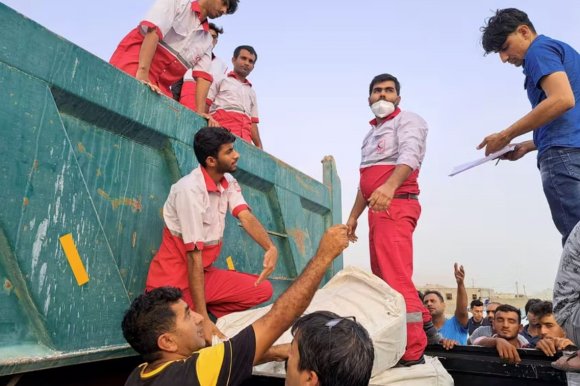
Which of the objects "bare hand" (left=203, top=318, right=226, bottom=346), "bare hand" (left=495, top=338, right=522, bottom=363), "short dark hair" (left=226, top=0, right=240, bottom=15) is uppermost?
"short dark hair" (left=226, top=0, right=240, bottom=15)

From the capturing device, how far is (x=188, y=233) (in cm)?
196

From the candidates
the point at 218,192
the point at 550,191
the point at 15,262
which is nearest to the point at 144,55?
the point at 218,192

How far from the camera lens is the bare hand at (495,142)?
Result: 6.77 ft

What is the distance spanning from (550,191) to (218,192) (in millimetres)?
1418

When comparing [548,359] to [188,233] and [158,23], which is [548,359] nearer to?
[188,233]

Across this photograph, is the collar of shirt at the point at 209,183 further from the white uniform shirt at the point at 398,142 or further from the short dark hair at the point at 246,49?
the short dark hair at the point at 246,49

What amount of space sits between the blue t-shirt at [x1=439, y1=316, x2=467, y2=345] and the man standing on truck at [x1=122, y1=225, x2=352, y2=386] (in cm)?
351

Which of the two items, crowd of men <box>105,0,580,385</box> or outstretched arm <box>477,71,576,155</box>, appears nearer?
crowd of men <box>105,0,580,385</box>

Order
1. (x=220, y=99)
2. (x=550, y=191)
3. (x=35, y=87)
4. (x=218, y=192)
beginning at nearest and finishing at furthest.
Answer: (x=35, y=87) < (x=550, y=191) < (x=218, y=192) < (x=220, y=99)

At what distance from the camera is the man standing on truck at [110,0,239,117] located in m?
2.52

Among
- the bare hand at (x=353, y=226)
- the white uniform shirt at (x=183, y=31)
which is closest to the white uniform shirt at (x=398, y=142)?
the bare hand at (x=353, y=226)

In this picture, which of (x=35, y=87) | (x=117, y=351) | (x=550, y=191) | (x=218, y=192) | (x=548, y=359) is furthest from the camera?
(x=218, y=192)

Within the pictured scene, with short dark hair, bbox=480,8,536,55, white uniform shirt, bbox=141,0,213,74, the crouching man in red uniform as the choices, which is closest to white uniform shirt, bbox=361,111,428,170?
the crouching man in red uniform

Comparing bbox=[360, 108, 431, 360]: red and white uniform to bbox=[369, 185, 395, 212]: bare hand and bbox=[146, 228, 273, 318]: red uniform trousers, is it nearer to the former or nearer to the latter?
bbox=[369, 185, 395, 212]: bare hand
